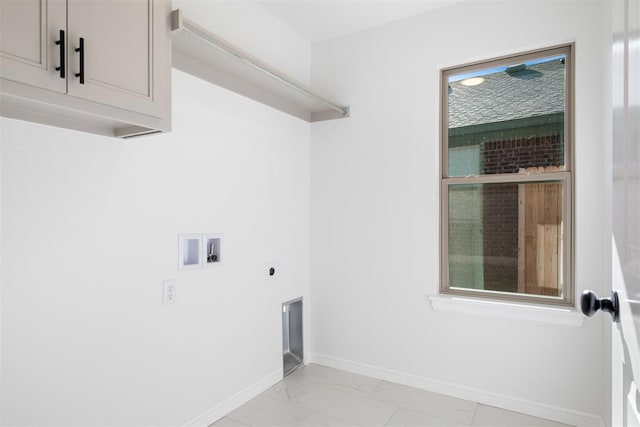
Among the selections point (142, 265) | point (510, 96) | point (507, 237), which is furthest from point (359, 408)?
point (510, 96)

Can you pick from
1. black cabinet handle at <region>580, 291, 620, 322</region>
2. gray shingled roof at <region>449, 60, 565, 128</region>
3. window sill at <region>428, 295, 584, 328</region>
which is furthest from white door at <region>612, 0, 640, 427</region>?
gray shingled roof at <region>449, 60, 565, 128</region>

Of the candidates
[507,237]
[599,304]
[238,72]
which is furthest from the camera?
[507,237]

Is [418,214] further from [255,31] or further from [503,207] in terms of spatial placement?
[255,31]

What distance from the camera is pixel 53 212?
62.5 inches

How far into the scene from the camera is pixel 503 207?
8.56ft

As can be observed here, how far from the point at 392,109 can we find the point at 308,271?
4.88 ft

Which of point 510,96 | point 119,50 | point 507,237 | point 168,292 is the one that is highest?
point 510,96

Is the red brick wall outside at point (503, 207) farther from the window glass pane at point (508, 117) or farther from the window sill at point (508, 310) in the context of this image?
the window sill at point (508, 310)

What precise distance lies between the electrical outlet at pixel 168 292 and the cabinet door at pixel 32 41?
114cm

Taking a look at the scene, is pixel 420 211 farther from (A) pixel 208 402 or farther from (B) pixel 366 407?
(A) pixel 208 402

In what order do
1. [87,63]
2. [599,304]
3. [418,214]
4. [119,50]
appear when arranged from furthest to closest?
1. [418,214]
2. [119,50]
3. [87,63]
4. [599,304]

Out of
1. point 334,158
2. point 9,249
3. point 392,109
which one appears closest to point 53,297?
point 9,249

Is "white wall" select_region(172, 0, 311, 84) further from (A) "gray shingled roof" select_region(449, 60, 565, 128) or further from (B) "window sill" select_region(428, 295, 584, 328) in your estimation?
(B) "window sill" select_region(428, 295, 584, 328)

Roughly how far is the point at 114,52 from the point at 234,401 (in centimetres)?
212
